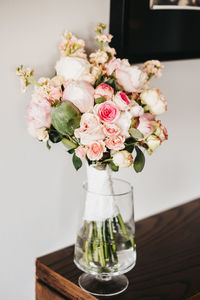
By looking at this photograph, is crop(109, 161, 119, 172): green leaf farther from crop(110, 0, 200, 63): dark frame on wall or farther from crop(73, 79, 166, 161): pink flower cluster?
crop(110, 0, 200, 63): dark frame on wall

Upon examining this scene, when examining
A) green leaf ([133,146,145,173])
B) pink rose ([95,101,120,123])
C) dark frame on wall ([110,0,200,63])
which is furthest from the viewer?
dark frame on wall ([110,0,200,63])

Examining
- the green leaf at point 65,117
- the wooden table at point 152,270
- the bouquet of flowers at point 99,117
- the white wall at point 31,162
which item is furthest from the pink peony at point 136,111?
the wooden table at point 152,270

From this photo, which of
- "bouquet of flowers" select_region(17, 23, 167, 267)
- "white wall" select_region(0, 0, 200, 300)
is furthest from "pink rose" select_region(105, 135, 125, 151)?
"white wall" select_region(0, 0, 200, 300)

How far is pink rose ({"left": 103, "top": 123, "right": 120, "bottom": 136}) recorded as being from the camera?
0.83 m

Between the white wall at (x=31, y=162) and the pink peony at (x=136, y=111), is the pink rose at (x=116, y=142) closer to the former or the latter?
the pink peony at (x=136, y=111)

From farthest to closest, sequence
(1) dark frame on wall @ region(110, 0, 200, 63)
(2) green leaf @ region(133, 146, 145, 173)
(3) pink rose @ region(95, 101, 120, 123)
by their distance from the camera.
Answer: (1) dark frame on wall @ region(110, 0, 200, 63) < (2) green leaf @ region(133, 146, 145, 173) < (3) pink rose @ region(95, 101, 120, 123)

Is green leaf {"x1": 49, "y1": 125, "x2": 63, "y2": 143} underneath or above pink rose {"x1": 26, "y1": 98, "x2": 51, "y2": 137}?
underneath

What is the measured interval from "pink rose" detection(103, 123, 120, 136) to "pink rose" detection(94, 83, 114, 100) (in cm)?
6

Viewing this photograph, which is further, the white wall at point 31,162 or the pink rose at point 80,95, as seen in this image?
the white wall at point 31,162

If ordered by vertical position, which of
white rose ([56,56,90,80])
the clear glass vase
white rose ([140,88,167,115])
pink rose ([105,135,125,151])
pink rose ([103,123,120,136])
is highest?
white rose ([56,56,90,80])

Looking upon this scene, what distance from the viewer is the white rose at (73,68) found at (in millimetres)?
921

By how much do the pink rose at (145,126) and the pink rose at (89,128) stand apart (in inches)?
3.5

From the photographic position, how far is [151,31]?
4.05ft

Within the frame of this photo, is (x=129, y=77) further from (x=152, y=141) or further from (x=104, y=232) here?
(x=104, y=232)
